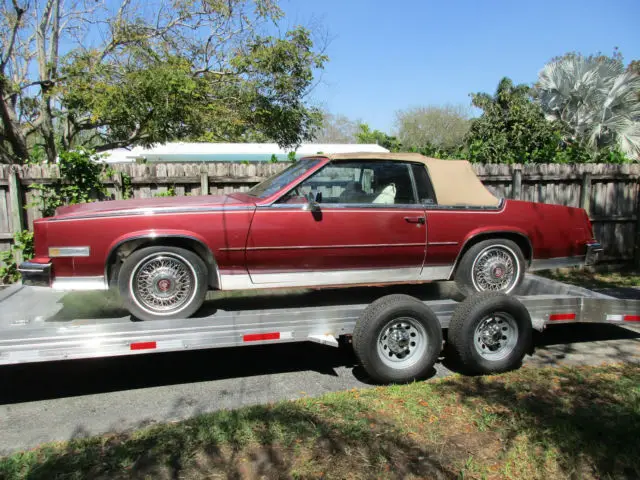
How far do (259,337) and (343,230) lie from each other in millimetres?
1209

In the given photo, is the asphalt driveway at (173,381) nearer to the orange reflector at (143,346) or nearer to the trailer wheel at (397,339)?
the trailer wheel at (397,339)

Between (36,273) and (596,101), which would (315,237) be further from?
(596,101)

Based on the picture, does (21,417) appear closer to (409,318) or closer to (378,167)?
(409,318)

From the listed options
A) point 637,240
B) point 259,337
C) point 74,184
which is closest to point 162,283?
point 259,337

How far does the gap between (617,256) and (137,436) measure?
9.32 m

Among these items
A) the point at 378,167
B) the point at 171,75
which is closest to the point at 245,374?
the point at 378,167

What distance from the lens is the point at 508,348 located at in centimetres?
467

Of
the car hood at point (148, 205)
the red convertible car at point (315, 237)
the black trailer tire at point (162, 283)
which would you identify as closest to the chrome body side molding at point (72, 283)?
the red convertible car at point (315, 237)

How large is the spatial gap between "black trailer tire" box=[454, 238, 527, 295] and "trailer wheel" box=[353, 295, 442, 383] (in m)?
0.80

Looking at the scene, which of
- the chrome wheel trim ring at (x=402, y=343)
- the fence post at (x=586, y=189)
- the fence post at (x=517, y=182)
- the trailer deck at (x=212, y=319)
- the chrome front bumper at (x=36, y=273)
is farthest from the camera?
the fence post at (x=586, y=189)

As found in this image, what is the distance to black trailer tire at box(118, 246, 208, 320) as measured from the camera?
4156 millimetres

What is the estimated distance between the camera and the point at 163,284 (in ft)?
13.9

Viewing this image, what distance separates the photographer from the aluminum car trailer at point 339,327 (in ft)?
12.6

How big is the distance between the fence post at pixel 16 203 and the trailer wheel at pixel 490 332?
246 inches
